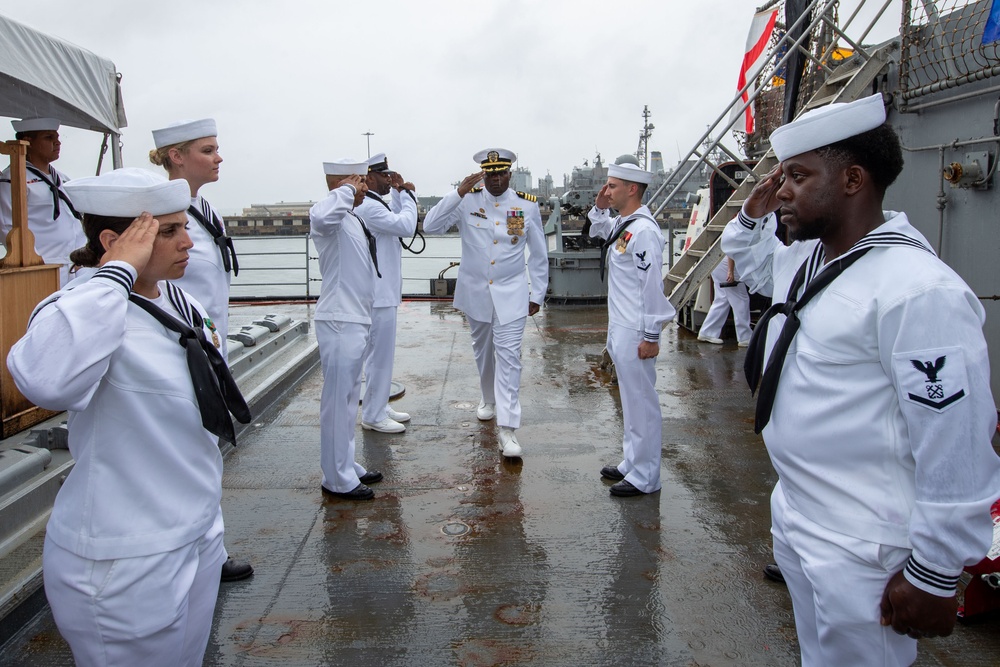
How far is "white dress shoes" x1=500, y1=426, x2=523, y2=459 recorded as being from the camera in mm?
4960

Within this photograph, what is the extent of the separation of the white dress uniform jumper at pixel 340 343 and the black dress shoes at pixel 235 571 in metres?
0.96

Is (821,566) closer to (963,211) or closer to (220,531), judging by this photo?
(220,531)

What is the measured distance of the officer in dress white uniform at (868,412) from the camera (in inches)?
59.9

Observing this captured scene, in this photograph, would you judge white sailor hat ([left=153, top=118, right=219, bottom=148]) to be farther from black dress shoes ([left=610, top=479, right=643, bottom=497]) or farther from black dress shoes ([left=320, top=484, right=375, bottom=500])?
black dress shoes ([left=610, top=479, right=643, bottom=497])

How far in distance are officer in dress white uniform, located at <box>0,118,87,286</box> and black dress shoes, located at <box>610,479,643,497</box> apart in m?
3.94

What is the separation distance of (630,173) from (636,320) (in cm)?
92

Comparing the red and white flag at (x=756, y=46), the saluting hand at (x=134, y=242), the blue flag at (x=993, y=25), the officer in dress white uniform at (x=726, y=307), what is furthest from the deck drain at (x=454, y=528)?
the red and white flag at (x=756, y=46)

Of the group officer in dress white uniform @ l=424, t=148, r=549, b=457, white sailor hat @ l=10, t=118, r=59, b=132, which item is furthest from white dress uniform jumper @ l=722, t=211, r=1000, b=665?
white sailor hat @ l=10, t=118, r=59, b=132

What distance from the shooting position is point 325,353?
430cm

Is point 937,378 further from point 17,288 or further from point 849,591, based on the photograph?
point 17,288

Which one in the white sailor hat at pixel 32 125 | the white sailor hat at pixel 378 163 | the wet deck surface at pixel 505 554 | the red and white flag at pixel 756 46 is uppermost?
the red and white flag at pixel 756 46

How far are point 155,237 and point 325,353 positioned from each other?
8.14 ft

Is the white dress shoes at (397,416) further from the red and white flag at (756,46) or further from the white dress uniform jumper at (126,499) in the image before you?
the red and white flag at (756,46)

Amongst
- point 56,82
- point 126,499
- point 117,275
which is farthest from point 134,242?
point 56,82
